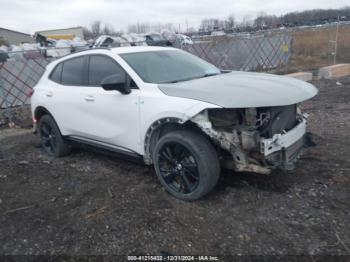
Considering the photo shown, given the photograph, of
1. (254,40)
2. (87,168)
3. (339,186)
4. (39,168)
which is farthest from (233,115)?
(254,40)

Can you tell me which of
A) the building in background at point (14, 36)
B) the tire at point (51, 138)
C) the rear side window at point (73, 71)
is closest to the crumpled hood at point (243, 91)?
the rear side window at point (73, 71)

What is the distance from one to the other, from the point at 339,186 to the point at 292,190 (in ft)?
1.69

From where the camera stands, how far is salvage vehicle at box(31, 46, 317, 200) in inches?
122

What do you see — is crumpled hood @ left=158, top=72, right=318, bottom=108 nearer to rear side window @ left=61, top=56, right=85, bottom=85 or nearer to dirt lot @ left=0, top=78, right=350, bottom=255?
dirt lot @ left=0, top=78, right=350, bottom=255

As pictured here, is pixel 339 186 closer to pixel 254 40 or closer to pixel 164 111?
pixel 164 111

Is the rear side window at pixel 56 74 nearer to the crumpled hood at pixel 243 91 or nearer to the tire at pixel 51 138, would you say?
the tire at pixel 51 138

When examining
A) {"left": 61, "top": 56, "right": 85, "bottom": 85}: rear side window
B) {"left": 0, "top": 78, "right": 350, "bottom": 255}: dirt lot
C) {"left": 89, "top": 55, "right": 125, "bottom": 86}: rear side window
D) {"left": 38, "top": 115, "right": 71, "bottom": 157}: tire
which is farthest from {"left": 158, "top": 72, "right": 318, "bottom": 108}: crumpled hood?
{"left": 38, "top": 115, "right": 71, "bottom": 157}: tire

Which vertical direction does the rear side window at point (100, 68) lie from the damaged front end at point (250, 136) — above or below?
above

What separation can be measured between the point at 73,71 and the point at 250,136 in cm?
272

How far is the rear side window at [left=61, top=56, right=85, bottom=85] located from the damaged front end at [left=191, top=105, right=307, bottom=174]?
2.06 m

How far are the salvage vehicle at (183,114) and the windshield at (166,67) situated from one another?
0.01 metres

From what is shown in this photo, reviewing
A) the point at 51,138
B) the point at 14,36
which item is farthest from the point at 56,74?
the point at 14,36

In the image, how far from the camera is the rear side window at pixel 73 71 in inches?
173

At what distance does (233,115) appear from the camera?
320 centimetres
